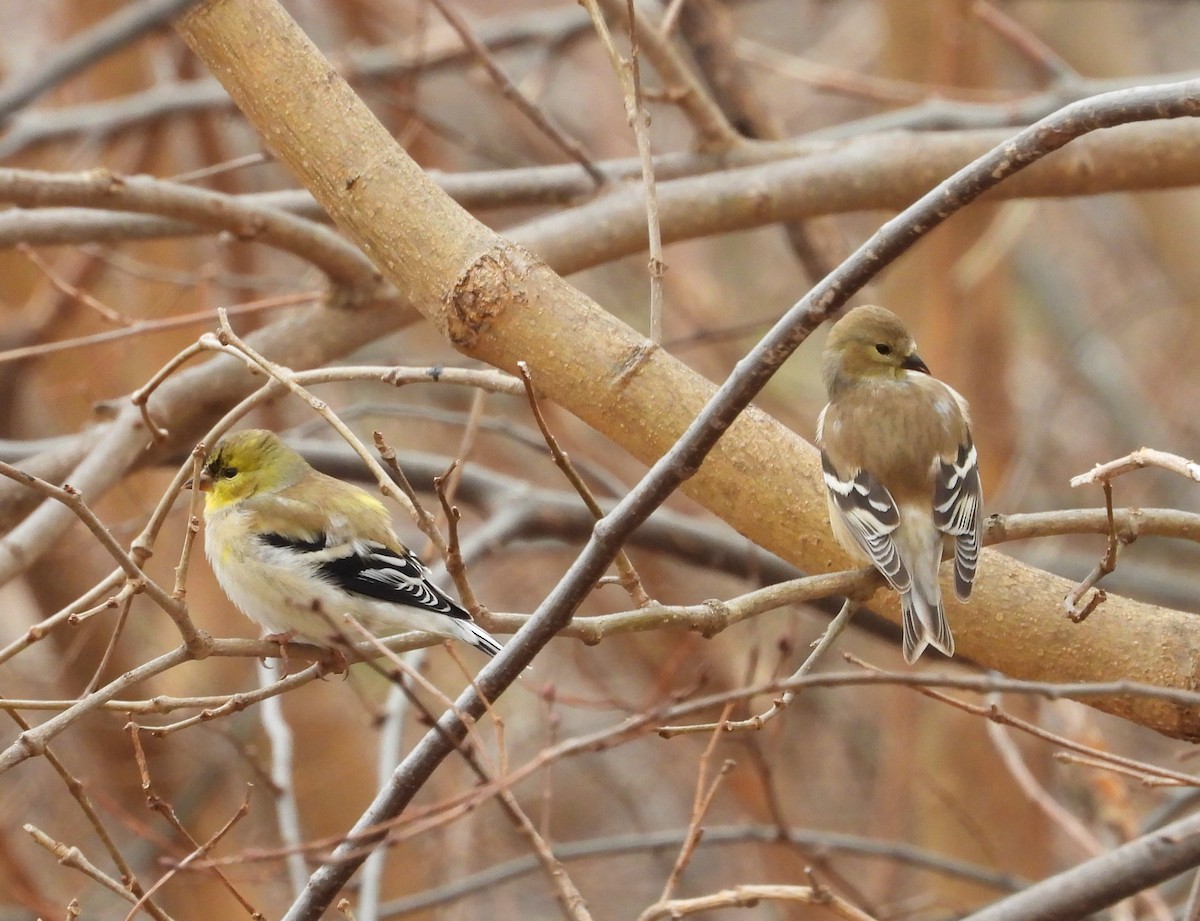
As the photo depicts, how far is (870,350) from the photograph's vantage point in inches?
148

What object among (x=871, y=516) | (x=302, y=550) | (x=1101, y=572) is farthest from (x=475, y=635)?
(x=1101, y=572)

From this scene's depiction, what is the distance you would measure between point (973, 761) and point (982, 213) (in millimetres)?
2345

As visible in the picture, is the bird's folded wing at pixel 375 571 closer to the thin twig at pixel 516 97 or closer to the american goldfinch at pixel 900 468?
the american goldfinch at pixel 900 468

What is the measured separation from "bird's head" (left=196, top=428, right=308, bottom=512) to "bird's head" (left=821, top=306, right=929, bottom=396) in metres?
1.60

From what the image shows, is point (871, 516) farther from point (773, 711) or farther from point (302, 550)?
point (302, 550)

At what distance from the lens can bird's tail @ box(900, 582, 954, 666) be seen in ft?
8.74

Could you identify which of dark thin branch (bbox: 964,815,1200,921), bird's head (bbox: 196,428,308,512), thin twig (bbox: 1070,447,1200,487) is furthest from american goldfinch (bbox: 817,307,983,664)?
bird's head (bbox: 196,428,308,512)

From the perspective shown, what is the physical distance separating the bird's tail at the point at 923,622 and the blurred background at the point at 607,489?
0.89 ft

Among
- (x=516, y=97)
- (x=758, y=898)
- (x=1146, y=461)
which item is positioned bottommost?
(x=758, y=898)

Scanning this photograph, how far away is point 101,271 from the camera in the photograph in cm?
614

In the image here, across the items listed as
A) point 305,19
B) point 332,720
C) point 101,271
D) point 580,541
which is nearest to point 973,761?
point 580,541

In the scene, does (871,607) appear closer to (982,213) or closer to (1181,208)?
(982,213)

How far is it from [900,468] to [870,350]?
0.45m

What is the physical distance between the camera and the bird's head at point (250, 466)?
12.1ft
